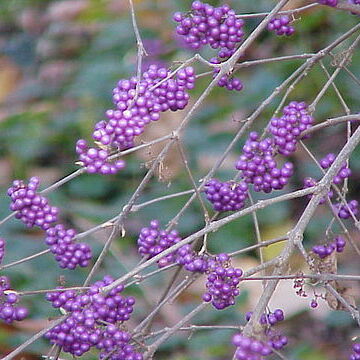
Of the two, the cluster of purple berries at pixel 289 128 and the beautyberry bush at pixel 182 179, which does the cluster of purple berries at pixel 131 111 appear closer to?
the beautyberry bush at pixel 182 179

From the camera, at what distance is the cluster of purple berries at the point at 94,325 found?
0.95 meters

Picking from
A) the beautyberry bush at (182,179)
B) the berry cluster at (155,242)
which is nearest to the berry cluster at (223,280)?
the beautyberry bush at (182,179)

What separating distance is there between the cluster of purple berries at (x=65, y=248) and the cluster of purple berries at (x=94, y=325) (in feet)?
0.26

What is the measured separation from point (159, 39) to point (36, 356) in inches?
44.3

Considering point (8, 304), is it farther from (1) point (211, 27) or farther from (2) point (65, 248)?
(1) point (211, 27)

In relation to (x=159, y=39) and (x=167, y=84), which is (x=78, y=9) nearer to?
(x=159, y=39)

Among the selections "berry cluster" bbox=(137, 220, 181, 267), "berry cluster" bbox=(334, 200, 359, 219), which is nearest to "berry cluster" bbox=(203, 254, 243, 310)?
"berry cluster" bbox=(137, 220, 181, 267)

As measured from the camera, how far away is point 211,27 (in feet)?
3.67

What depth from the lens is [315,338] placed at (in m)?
2.43

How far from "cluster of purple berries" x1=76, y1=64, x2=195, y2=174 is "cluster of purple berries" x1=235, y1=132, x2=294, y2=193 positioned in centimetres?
12

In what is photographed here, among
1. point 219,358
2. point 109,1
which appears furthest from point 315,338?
point 109,1

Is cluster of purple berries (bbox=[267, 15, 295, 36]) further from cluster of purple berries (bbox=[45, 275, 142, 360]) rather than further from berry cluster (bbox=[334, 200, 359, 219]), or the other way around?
cluster of purple berries (bbox=[45, 275, 142, 360])

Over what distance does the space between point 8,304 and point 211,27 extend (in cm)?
40

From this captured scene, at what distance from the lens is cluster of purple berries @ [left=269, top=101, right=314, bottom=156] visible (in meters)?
1.12
